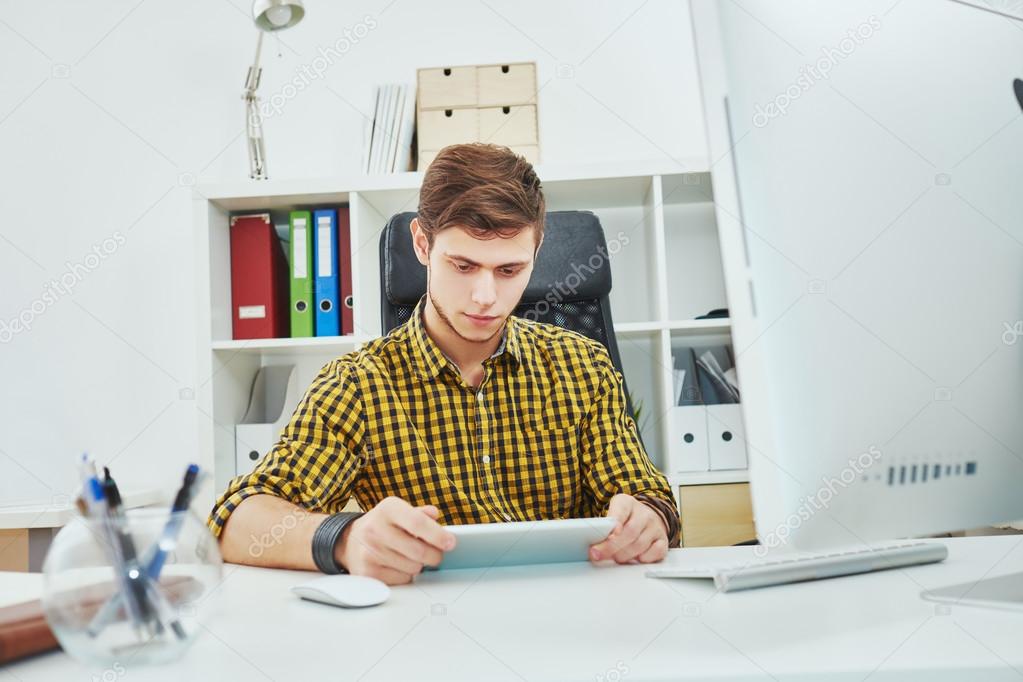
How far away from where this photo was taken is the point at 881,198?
0.51 metres

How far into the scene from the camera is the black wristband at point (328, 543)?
0.84 meters

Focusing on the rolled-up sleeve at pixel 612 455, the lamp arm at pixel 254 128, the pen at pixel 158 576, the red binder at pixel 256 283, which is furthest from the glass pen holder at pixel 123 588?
the lamp arm at pixel 254 128

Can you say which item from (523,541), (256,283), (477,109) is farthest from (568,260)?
(256,283)

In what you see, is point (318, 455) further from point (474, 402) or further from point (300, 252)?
point (300, 252)

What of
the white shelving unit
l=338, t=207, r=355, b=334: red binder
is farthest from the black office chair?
l=338, t=207, r=355, b=334: red binder

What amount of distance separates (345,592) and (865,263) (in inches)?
18.2

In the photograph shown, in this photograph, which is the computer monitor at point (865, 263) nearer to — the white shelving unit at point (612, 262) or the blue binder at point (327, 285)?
the white shelving unit at point (612, 262)

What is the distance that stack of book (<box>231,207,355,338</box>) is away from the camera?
2123 mm

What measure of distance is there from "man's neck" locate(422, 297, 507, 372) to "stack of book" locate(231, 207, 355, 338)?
75 cm

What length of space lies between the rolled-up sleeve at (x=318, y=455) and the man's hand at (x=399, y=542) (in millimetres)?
339

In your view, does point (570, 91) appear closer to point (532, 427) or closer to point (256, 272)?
point (256, 272)

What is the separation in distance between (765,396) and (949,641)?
0.61 ft

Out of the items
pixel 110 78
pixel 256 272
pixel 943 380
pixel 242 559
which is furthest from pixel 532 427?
pixel 110 78

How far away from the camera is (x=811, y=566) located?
0.68 meters
